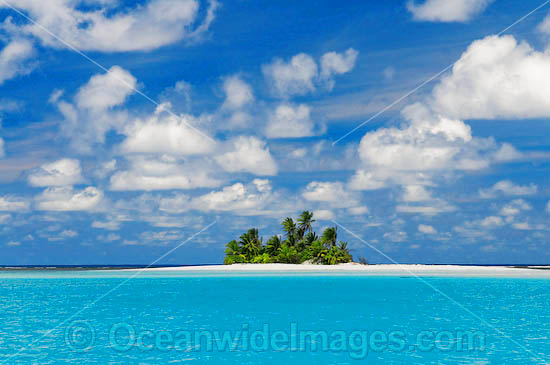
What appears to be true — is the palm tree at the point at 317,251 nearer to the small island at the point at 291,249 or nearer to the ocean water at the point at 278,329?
the small island at the point at 291,249

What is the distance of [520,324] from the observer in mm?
33156

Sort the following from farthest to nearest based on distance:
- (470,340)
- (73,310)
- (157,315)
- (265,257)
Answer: (265,257)
(73,310)
(157,315)
(470,340)

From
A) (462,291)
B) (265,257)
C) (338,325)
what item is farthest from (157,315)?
(265,257)

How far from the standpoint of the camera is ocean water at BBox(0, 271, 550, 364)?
24.3m

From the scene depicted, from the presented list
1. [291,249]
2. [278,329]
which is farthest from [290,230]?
[278,329]

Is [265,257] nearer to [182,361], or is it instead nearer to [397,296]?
[397,296]

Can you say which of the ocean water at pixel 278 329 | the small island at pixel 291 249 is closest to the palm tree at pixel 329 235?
the small island at pixel 291 249

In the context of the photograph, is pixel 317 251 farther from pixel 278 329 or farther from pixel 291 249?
pixel 278 329

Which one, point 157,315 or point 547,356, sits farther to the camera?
point 157,315

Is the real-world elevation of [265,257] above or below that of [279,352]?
above

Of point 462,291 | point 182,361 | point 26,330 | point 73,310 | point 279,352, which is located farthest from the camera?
point 462,291

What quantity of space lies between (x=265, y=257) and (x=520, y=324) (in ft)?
229

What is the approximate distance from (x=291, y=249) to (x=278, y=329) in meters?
71.3

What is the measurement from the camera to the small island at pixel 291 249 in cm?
9950
